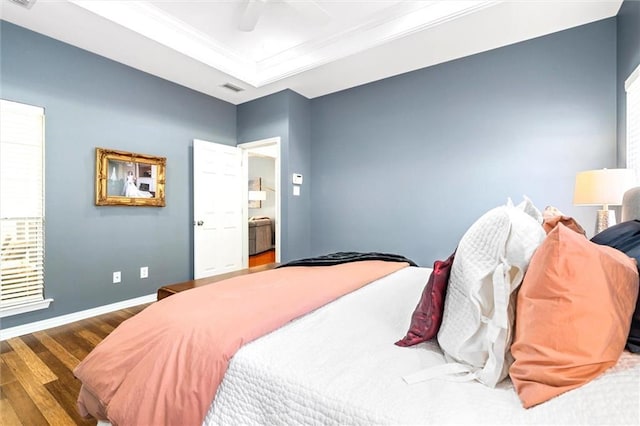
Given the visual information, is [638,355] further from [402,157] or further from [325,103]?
[325,103]

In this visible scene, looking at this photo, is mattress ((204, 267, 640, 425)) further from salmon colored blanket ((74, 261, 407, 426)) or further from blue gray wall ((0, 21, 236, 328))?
blue gray wall ((0, 21, 236, 328))

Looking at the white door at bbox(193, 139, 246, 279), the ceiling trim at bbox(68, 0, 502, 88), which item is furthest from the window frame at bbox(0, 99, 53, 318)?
the white door at bbox(193, 139, 246, 279)

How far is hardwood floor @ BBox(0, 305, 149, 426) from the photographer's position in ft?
5.17

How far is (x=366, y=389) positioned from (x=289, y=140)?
357 centimetres

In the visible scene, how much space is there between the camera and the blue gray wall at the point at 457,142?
2.65m

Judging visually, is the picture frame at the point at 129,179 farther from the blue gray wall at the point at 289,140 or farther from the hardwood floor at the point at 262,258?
the hardwood floor at the point at 262,258

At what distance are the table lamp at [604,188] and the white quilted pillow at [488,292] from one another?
1701mm

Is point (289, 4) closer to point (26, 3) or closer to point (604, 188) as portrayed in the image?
point (26, 3)

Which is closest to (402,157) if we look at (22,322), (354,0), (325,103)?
(325,103)

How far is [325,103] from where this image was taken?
166 inches

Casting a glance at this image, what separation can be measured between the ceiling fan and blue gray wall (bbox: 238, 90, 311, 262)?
1395 mm

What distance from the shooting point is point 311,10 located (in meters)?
2.49

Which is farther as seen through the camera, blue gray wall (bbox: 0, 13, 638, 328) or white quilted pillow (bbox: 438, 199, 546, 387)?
blue gray wall (bbox: 0, 13, 638, 328)

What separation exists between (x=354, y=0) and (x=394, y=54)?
0.71 meters
